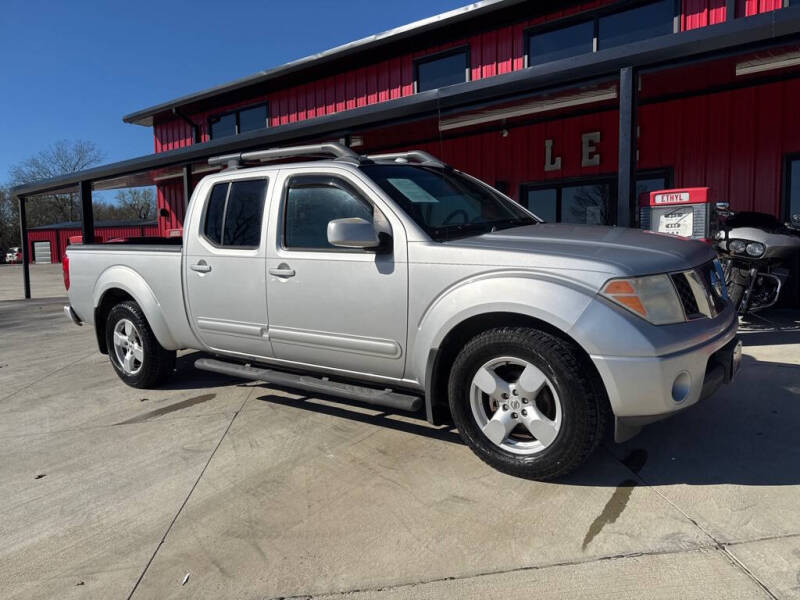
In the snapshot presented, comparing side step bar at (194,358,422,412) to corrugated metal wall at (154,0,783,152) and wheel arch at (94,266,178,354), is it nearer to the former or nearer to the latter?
wheel arch at (94,266,178,354)

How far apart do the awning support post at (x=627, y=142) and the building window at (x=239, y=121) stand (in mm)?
10121

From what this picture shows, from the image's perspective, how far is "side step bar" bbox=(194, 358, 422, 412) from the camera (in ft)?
10.6

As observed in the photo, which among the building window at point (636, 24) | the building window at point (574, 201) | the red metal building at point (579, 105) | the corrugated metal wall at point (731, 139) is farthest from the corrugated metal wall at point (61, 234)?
the corrugated metal wall at point (731, 139)

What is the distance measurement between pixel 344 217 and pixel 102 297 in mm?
2842

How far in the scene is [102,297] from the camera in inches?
201

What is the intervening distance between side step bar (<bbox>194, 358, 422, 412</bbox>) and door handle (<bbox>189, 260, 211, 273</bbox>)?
719 millimetres

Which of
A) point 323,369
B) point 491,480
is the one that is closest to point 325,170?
point 323,369

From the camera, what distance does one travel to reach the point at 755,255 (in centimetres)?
601

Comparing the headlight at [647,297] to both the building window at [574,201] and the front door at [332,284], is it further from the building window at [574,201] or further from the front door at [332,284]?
the building window at [574,201]

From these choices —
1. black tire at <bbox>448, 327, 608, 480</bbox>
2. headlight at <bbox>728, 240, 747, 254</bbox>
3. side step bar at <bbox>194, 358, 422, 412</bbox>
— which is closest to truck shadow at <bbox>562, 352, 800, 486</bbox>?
black tire at <bbox>448, 327, 608, 480</bbox>

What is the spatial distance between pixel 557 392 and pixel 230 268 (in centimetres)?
250

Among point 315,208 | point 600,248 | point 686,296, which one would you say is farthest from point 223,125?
point 686,296

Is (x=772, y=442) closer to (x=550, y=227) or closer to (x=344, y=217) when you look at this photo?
(x=550, y=227)

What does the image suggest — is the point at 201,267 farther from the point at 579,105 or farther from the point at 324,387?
the point at 579,105
